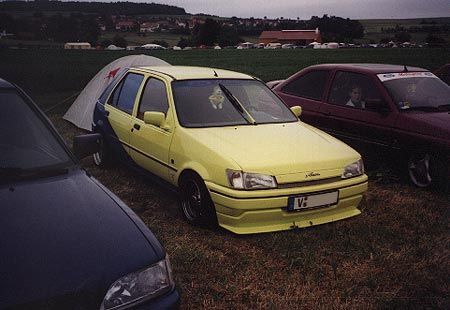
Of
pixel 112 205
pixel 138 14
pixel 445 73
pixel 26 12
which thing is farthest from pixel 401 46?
pixel 112 205

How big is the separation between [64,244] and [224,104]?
10.2ft

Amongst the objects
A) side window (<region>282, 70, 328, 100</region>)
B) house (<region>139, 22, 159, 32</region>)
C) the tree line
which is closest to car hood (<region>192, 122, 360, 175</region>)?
side window (<region>282, 70, 328, 100</region>)

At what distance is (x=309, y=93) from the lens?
7.09m

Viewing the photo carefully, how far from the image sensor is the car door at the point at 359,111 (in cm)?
596

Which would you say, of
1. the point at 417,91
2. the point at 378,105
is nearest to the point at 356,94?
the point at 378,105

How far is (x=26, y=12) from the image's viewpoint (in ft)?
103

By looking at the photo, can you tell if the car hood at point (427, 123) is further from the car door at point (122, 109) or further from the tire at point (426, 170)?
the car door at point (122, 109)

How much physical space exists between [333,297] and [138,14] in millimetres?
43688

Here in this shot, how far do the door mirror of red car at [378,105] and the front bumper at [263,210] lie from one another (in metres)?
2.08

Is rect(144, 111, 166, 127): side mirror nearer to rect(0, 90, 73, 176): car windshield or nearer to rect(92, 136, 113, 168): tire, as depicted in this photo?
rect(0, 90, 73, 176): car windshield

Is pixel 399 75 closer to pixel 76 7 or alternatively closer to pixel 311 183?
pixel 311 183

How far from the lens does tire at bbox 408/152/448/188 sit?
553 cm

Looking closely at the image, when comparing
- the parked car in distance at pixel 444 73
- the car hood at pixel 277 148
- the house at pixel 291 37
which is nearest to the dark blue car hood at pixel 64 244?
the car hood at pixel 277 148

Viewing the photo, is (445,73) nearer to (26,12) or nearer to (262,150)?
(262,150)
